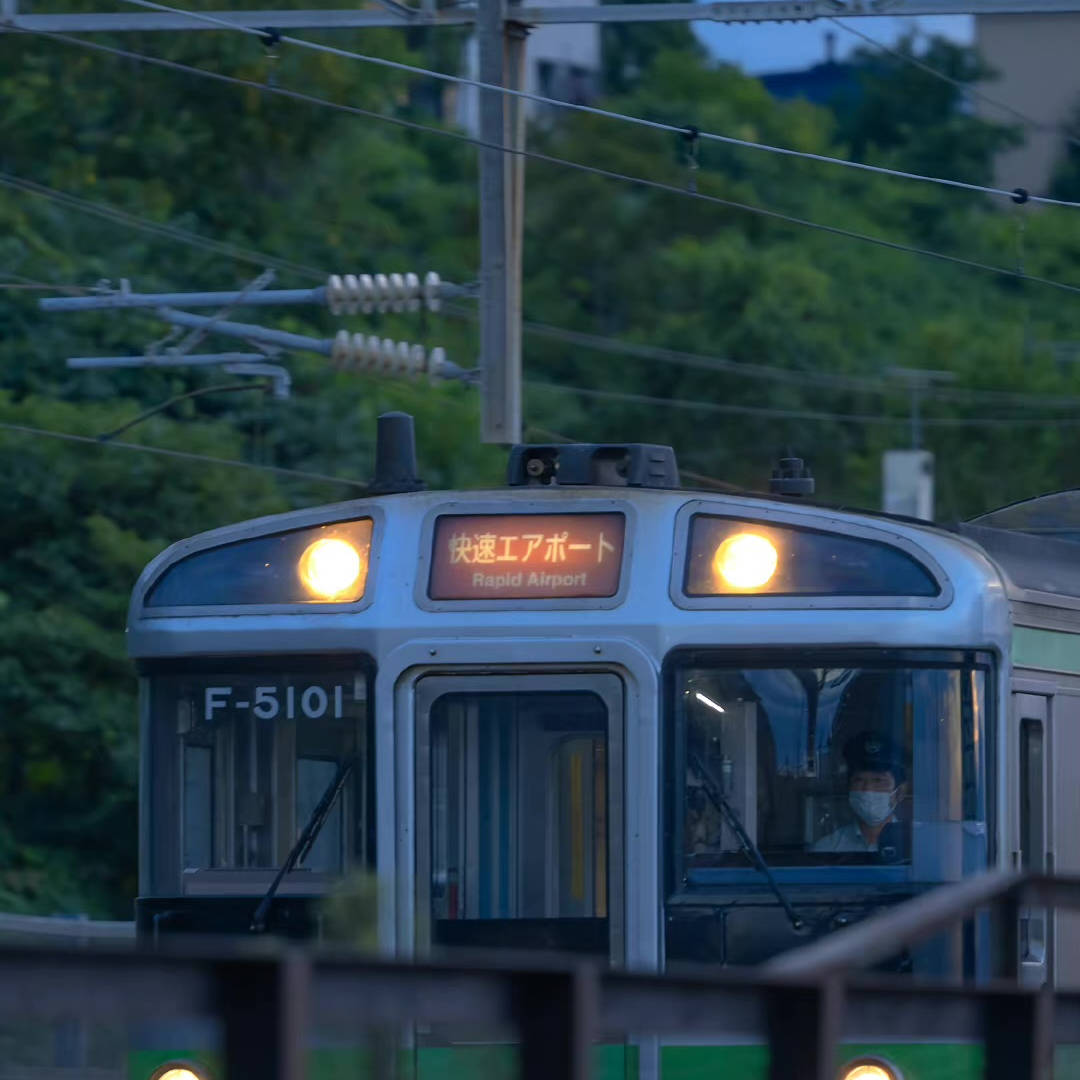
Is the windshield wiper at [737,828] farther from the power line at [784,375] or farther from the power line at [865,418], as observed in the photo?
the power line at [865,418]

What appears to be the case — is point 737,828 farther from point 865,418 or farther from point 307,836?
point 865,418

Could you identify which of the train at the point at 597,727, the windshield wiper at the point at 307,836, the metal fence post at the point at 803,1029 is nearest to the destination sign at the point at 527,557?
the train at the point at 597,727

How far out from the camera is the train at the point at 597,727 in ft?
22.0

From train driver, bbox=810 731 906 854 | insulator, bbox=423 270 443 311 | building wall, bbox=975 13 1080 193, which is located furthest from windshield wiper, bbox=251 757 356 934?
building wall, bbox=975 13 1080 193

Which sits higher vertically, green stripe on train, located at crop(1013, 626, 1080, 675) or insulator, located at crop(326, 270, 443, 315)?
insulator, located at crop(326, 270, 443, 315)

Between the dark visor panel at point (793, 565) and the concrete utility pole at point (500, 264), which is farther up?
the concrete utility pole at point (500, 264)

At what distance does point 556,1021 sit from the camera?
3.46 m

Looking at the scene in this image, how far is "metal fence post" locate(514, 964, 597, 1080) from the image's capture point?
3426 millimetres

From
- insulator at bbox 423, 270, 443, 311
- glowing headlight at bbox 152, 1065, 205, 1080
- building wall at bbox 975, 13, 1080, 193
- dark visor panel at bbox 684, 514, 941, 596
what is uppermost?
building wall at bbox 975, 13, 1080, 193

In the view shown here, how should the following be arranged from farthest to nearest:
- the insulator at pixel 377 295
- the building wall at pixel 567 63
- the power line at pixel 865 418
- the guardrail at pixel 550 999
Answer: the building wall at pixel 567 63 < the power line at pixel 865 418 < the insulator at pixel 377 295 < the guardrail at pixel 550 999

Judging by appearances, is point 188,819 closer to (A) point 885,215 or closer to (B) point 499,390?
(B) point 499,390

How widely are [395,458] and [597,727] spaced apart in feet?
4.17

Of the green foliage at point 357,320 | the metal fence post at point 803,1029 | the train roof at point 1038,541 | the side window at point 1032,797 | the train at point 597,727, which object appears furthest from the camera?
the green foliage at point 357,320

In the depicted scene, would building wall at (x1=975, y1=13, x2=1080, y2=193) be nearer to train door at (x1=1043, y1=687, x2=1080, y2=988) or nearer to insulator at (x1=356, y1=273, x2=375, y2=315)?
insulator at (x1=356, y1=273, x2=375, y2=315)
